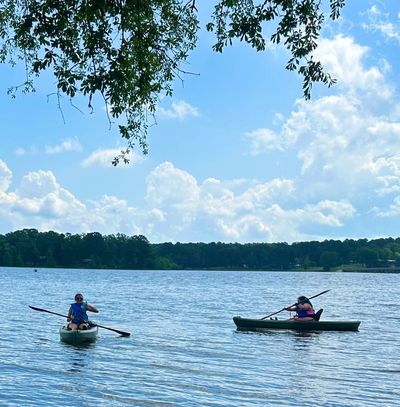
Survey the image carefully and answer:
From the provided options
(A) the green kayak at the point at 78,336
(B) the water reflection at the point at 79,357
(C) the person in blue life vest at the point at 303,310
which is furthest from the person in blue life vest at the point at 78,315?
(C) the person in blue life vest at the point at 303,310

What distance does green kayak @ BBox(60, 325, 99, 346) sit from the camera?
1043 inches

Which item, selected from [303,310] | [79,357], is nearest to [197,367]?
[79,357]

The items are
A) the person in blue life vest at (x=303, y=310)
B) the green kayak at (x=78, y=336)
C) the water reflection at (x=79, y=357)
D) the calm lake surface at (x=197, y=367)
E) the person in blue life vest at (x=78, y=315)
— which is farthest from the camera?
the person in blue life vest at (x=303, y=310)

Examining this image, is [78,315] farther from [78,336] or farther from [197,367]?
[197,367]

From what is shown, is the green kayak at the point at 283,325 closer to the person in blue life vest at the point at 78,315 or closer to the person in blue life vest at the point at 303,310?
the person in blue life vest at the point at 303,310

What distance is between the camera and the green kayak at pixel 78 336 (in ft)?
86.9

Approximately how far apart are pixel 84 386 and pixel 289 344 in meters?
12.8

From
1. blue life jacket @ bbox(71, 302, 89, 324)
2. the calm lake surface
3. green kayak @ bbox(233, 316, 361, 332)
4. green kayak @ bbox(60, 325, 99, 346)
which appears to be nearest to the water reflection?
the calm lake surface

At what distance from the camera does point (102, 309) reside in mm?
50219

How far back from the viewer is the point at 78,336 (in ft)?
86.8

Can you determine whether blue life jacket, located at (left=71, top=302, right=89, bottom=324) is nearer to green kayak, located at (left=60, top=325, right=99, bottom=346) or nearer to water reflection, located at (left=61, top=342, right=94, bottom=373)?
green kayak, located at (left=60, top=325, right=99, bottom=346)

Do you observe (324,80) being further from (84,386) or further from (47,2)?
(84,386)

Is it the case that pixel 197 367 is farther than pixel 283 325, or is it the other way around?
pixel 283 325

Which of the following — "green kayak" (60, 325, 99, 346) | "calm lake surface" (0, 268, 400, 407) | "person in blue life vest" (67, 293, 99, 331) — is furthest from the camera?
"person in blue life vest" (67, 293, 99, 331)
